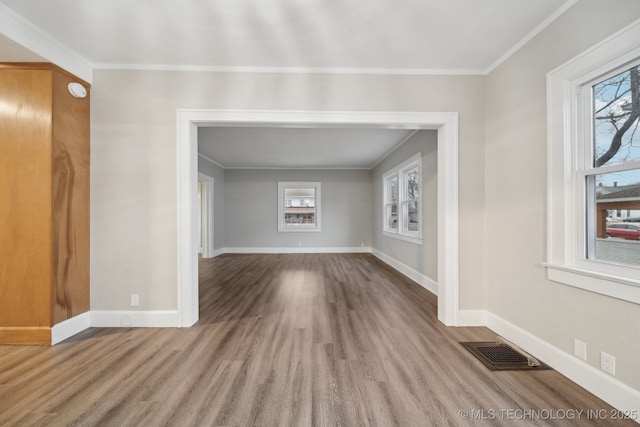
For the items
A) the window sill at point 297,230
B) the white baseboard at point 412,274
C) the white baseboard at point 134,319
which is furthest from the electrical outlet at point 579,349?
the window sill at point 297,230

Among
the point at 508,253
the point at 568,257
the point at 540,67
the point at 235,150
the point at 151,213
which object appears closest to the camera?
the point at 568,257

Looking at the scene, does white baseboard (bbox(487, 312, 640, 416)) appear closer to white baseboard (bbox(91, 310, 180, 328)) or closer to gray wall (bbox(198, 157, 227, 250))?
white baseboard (bbox(91, 310, 180, 328))

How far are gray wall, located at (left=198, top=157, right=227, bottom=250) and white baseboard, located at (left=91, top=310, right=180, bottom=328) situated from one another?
474 cm

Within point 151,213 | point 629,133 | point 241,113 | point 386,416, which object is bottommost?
point 386,416

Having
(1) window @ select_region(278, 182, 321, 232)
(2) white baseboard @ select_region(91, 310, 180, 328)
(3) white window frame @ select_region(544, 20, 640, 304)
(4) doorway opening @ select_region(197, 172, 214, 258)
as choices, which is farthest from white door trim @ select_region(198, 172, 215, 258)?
(3) white window frame @ select_region(544, 20, 640, 304)

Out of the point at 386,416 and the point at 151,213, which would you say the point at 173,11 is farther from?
the point at 386,416

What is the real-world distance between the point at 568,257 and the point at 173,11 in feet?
11.0

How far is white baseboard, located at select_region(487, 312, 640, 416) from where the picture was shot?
1512mm

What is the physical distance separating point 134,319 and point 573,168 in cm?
396

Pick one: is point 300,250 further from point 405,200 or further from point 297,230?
point 405,200

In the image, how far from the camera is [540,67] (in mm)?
2121

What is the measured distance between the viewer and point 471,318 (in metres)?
2.72

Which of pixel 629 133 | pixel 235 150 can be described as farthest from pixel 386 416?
pixel 235 150

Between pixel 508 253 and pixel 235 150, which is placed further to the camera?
pixel 235 150
